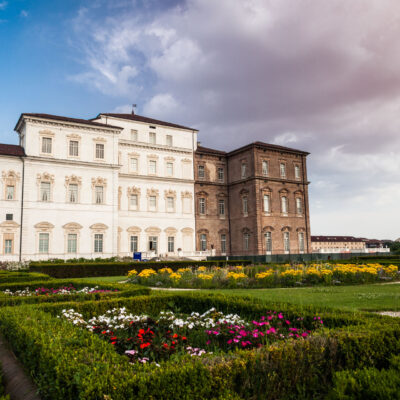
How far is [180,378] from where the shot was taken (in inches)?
130

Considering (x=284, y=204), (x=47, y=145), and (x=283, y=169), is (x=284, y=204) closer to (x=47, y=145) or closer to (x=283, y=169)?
(x=283, y=169)

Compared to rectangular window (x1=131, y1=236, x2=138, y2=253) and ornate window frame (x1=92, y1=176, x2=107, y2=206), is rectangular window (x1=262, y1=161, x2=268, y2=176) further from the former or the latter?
ornate window frame (x1=92, y1=176, x2=107, y2=206)

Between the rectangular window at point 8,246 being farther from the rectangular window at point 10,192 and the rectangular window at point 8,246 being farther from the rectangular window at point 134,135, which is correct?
the rectangular window at point 134,135

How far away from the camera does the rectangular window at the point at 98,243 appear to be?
32812 mm

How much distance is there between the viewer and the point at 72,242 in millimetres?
32125

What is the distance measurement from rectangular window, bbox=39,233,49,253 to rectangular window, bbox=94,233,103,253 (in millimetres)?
3947

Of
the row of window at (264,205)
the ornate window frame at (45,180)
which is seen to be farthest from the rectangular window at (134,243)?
the ornate window frame at (45,180)

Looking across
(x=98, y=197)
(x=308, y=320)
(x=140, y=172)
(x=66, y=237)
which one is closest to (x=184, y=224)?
(x=140, y=172)

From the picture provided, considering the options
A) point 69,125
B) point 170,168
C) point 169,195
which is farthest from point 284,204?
point 69,125

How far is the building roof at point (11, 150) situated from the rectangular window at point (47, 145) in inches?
67.8

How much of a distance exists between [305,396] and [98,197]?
104ft

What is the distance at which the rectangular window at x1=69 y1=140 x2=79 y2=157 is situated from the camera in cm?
3312

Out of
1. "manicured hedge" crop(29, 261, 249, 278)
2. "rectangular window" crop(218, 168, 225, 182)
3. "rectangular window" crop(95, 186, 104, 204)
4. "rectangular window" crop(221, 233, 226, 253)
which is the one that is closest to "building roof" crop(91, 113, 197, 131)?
"rectangular window" crop(218, 168, 225, 182)

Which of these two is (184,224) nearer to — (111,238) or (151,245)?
(151,245)
